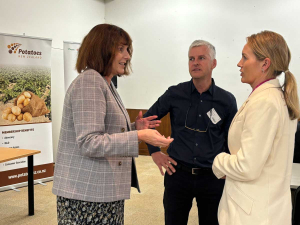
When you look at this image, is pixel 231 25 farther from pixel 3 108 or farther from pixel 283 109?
pixel 283 109

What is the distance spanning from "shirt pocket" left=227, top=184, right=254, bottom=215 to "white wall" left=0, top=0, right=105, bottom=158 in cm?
476

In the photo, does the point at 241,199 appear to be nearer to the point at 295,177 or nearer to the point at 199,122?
the point at 199,122

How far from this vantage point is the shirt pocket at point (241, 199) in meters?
1.35

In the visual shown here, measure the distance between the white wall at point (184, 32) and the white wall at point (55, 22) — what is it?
1021mm

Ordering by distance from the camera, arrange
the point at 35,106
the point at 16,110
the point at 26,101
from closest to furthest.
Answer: the point at 16,110, the point at 26,101, the point at 35,106

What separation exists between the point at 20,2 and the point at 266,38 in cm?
491

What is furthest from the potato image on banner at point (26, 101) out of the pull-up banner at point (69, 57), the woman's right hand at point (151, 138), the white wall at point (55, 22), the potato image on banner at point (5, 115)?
the woman's right hand at point (151, 138)

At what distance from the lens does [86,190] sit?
58.1 inches

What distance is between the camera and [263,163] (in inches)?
52.1

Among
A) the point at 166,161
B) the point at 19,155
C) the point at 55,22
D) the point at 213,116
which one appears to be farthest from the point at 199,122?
the point at 55,22

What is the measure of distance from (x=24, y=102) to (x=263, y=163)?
4.14 m

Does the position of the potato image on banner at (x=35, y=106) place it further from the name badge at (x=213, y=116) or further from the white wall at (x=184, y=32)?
the name badge at (x=213, y=116)

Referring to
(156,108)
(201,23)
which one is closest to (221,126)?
(156,108)

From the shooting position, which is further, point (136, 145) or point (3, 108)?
point (3, 108)
